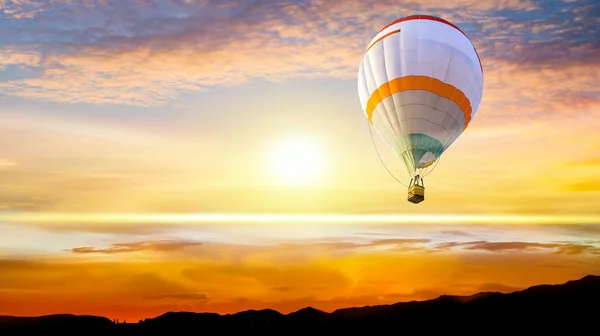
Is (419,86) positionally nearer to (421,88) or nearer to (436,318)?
(421,88)

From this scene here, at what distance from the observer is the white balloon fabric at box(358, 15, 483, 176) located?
38750mm

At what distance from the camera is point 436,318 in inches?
3652

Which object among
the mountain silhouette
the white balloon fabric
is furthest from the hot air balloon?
the mountain silhouette

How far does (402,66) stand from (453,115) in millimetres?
4687

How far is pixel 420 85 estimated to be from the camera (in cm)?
3853

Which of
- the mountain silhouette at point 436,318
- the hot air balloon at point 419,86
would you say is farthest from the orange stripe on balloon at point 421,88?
the mountain silhouette at point 436,318

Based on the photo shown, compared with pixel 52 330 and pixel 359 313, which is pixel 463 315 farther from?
pixel 52 330

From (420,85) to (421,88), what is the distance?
0.20 meters

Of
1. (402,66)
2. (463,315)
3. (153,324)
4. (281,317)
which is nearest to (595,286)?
(463,315)

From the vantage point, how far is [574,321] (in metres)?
91.0

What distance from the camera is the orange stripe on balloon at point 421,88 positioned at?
38.6m

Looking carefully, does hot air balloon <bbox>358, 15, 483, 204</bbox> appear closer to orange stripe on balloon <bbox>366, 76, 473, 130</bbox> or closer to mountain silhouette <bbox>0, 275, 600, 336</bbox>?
orange stripe on balloon <bbox>366, 76, 473, 130</bbox>

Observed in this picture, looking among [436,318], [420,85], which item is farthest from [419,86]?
[436,318]

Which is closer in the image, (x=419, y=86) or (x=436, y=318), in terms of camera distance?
(x=419, y=86)
